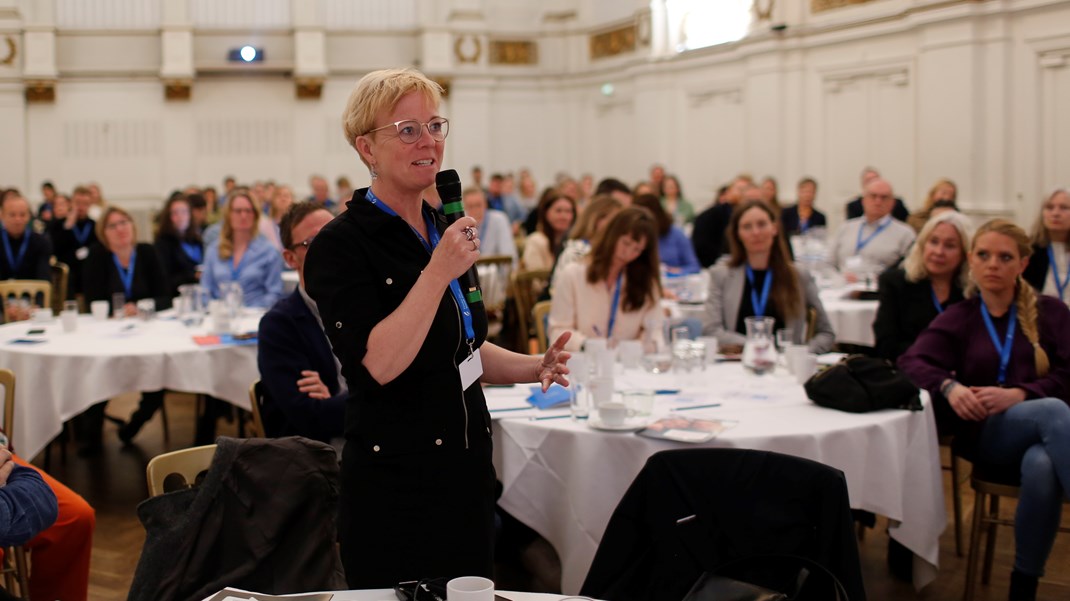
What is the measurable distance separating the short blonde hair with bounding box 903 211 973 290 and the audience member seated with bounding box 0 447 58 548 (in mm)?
3834

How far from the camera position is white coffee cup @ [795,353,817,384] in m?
3.96

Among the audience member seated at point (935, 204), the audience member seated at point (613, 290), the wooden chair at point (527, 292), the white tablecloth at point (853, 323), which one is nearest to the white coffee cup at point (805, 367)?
the audience member seated at point (613, 290)

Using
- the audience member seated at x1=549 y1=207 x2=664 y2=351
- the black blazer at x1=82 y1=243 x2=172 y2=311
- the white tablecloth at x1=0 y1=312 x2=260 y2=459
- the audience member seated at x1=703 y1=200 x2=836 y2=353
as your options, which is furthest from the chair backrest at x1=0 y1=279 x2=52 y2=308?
the audience member seated at x1=703 y1=200 x2=836 y2=353

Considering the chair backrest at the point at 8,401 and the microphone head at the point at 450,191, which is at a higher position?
the microphone head at the point at 450,191

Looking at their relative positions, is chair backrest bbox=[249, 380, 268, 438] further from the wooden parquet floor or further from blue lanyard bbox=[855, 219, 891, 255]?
blue lanyard bbox=[855, 219, 891, 255]

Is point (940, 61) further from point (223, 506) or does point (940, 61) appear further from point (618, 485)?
point (223, 506)

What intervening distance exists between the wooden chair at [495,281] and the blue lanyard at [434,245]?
616 cm

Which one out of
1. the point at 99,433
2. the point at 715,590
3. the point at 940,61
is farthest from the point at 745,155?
the point at 715,590

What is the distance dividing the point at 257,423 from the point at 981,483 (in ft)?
8.92

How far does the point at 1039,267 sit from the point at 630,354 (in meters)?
3.04

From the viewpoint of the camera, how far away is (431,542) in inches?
85.7

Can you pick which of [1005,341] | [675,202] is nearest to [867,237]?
[1005,341]

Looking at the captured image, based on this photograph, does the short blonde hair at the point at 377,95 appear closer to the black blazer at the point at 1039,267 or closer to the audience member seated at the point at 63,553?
the audience member seated at the point at 63,553

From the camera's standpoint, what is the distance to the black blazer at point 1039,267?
5930mm
